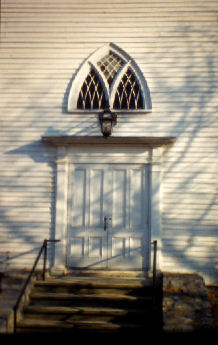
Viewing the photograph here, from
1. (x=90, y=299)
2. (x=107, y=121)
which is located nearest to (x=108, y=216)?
(x=90, y=299)

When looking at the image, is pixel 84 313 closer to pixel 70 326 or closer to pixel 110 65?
pixel 70 326

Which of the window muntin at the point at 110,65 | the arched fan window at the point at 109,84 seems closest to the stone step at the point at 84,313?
the arched fan window at the point at 109,84

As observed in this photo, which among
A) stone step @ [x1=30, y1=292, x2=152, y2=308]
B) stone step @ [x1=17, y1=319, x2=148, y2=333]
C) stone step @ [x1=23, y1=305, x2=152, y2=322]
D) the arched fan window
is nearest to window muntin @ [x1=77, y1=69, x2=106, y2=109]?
the arched fan window

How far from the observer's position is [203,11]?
6582 millimetres

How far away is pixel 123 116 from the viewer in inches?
257

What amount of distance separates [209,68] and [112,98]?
1.98 metres

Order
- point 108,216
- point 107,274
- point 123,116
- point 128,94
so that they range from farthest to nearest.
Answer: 1. point 128,94
2. point 123,116
3. point 108,216
4. point 107,274

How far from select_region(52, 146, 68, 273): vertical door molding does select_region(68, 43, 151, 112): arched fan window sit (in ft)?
3.38

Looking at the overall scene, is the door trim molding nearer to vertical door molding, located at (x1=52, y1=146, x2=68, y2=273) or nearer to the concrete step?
vertical door molding, located at (x1=52, y1=146, x2=68, y2=273)

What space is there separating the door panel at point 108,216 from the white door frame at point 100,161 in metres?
0.11

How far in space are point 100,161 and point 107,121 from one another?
2.79ft

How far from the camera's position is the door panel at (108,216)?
6.34 m

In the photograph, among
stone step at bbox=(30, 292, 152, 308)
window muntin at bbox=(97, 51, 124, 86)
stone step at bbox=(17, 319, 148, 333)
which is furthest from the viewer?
window muntin at bbox=(97, 51, 124, 86)

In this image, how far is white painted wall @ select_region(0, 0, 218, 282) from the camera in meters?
6.36
